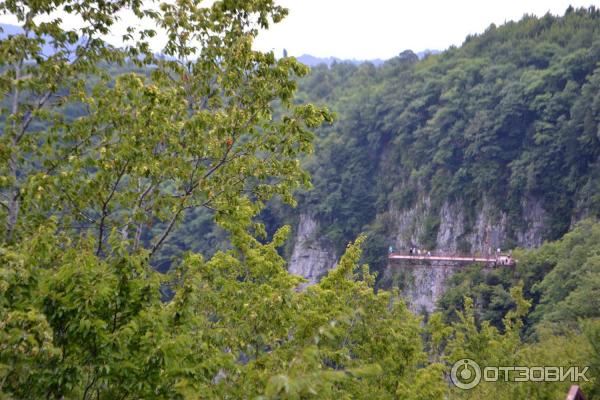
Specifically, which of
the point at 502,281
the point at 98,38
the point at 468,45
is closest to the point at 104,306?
the point at 98,38

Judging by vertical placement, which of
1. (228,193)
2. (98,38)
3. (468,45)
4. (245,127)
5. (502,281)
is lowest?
(228,193)

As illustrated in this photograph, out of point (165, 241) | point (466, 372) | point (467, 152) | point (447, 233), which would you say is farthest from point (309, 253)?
point (165, 241)

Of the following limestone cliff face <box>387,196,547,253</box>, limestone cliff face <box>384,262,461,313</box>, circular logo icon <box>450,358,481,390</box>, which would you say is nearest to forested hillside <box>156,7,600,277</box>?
limestone cliff face <box>387,196,547,253</box>

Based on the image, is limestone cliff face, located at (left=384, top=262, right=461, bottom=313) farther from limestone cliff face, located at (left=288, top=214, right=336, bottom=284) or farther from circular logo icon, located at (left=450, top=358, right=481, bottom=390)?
circular logo icon, located at (left=450, top=358, right=481, bottom=390)

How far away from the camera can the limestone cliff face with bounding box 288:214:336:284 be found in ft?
239

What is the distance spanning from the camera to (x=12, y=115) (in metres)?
7.77

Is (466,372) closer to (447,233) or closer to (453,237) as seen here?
(453,237)

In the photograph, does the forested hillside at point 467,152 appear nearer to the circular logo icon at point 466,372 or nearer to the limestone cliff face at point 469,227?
the limestone cliff face at point 469,227

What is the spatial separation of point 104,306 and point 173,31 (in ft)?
13.6

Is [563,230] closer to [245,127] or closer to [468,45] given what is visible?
[468,45]

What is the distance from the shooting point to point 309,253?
74375 mm

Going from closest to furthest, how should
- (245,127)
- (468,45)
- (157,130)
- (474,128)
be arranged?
1. (157,130)
2. (245,127)
3. (474,128)
4. (468,45)

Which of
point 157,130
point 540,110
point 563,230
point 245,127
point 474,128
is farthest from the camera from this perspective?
point 474,128

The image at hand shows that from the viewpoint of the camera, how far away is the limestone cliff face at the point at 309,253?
72738mm
